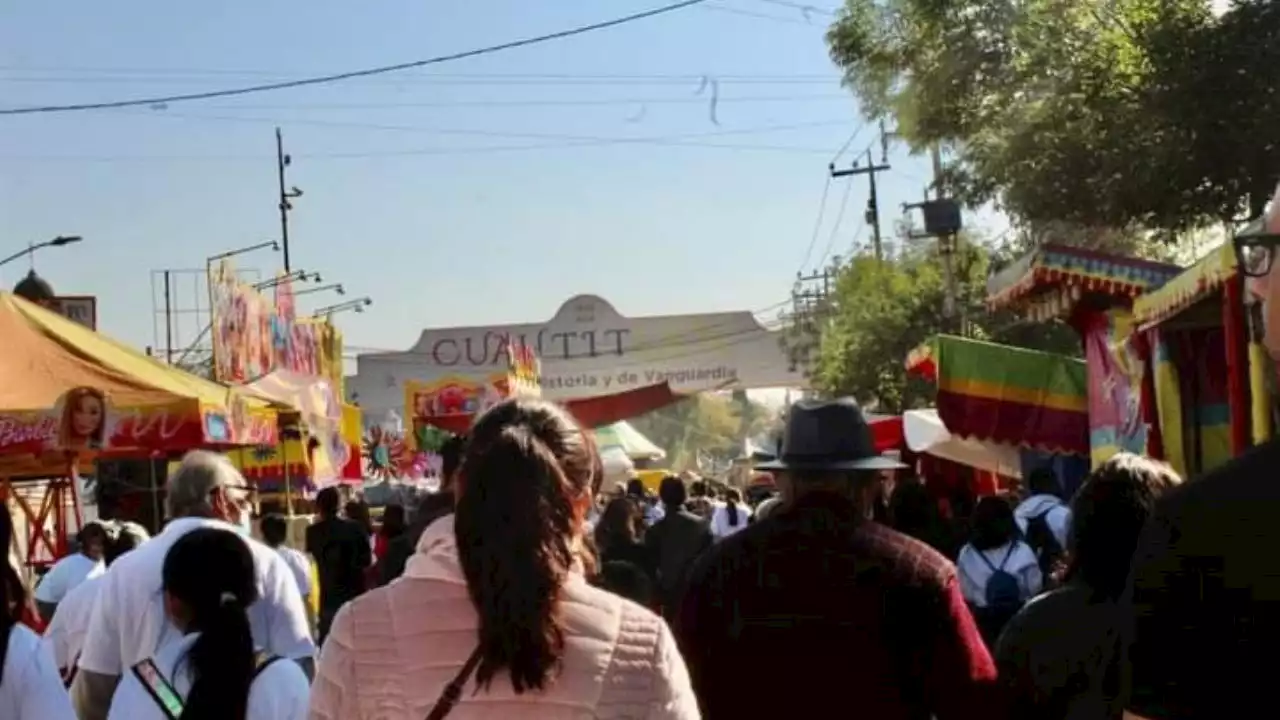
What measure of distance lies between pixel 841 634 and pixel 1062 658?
74 centimetres

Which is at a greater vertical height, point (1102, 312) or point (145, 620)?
point (1102, 312)

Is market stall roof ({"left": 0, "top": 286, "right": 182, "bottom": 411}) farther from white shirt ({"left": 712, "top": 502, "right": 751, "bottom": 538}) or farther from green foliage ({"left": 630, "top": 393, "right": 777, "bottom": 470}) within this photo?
green foliage ({"left": 630, "top": 393, "right": 777, "bottom": 470})

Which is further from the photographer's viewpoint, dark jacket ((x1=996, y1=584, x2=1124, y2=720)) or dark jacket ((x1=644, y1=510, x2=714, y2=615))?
dark jacket ((x1=644, y1=510, x2=714, y2=615))

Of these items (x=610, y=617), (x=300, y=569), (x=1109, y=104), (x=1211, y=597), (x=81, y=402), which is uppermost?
(x=1109, y=104)

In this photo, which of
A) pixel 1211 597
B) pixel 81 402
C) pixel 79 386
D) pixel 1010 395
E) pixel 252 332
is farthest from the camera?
pixel 252 332

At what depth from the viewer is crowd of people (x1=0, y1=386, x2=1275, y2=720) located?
285 centimetres

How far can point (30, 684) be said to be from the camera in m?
3.71

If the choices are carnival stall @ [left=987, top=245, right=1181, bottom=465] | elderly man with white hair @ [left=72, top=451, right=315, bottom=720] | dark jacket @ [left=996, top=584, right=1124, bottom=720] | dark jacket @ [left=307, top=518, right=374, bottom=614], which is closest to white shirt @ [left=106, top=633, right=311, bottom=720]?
elderly man with white hair @ [left=72, top=451, right=315, bottom=720]

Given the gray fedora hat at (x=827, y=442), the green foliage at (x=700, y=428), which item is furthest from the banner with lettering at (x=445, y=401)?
the green foliage at (x=700, y=428)

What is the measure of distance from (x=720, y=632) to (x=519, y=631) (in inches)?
54.4

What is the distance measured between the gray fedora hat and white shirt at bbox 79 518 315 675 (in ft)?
5.46

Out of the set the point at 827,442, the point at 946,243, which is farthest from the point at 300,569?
the point at 946,243

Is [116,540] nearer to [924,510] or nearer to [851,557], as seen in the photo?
[924,510]

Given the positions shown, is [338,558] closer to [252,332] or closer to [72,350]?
[72,350]
